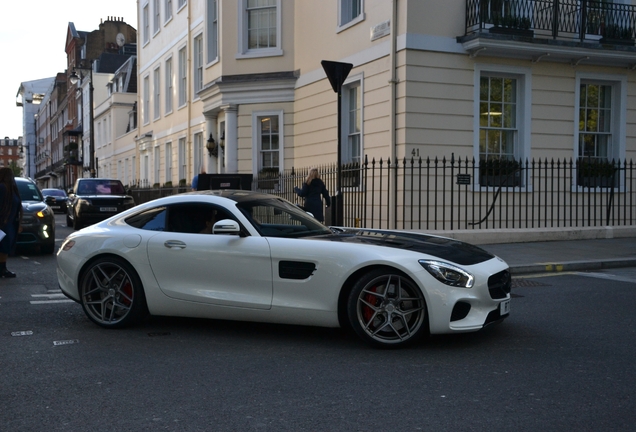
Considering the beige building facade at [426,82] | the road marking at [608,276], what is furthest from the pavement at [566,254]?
the beige building facade at [426,82]

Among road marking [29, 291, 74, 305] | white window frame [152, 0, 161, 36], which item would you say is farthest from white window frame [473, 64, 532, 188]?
white window frame [152, 0, 161, 36]

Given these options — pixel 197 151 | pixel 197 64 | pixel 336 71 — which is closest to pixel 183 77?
pixel 197 64

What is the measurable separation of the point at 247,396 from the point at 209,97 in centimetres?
1773

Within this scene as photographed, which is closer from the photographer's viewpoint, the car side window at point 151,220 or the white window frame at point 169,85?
the car side window at point 151,220

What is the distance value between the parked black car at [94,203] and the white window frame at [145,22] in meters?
13.6

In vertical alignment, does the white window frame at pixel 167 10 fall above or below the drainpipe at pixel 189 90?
above

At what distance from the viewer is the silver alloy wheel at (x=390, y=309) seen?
5727 mm

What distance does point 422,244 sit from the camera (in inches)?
244

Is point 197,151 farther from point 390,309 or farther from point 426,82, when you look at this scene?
point 390,309

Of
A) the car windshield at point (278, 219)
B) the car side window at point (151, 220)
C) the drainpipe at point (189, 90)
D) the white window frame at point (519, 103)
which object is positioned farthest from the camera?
the drainpipe at point (189, 90)

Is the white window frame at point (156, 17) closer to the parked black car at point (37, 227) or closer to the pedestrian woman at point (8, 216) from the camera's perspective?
the parked black car at point (37, 227)

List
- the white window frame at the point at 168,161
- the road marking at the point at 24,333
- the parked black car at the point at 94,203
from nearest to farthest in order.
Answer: the road marking at the point at 24,333 → the parked black car at the point at 94,203 → the white window frame at the point at 168,161

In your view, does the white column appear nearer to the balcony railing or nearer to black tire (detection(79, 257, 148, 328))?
the balcony railing

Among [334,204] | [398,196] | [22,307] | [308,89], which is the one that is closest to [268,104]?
[308,89]
